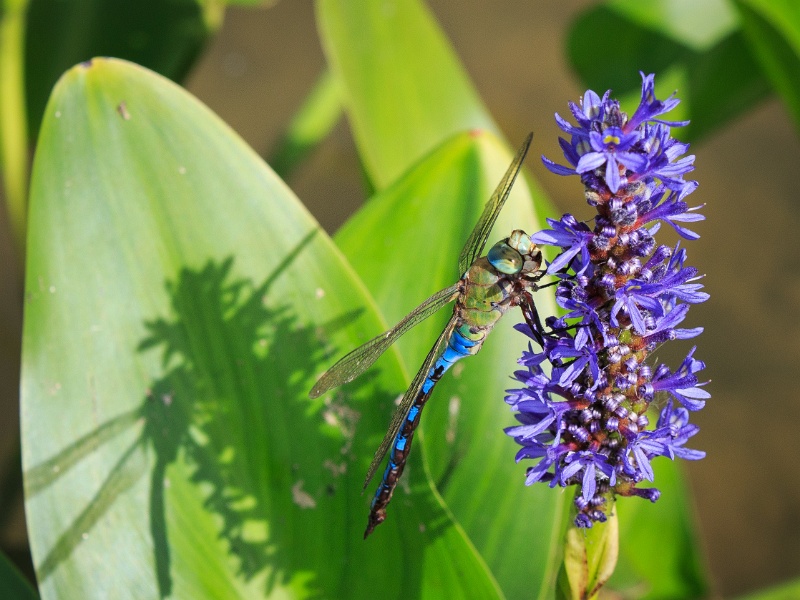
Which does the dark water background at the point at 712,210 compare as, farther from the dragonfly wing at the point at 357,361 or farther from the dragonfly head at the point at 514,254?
the dragonfly wing at the point at 357,361

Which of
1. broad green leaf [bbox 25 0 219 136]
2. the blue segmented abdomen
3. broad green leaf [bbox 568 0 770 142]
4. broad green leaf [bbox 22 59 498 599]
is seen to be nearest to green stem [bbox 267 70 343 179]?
broad green leaf [bbox 25 0 219 136]

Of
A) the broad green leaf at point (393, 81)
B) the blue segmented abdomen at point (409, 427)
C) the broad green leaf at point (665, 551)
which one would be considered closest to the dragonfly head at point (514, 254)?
the blue segmented abdomen at point (409, 427)

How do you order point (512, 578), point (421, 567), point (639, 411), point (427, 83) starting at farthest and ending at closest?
point (427, 83) < point (512, 578) < point (421, 567) < point (639, 411)

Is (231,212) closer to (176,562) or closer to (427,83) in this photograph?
(176,562)

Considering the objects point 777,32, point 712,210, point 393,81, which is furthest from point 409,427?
point 712,210

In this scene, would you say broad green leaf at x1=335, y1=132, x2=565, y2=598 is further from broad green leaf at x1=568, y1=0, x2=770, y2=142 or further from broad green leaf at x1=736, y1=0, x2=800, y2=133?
broad green leaf at x1=568, y1=0, x2=770, y2=142

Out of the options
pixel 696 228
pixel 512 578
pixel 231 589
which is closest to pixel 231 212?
pixel 231 589

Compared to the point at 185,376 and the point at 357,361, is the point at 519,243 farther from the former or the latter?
→ the point at 185,376
